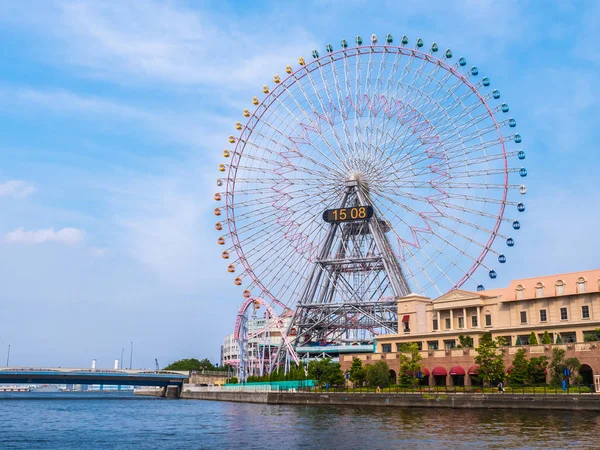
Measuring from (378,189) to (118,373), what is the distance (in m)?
91.3

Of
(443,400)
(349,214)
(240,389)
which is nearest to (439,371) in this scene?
(443,400)

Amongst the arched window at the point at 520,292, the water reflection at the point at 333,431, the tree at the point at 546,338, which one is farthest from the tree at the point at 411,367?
the tree at the point at 546,338

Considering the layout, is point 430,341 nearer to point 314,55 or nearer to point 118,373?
point 314,55

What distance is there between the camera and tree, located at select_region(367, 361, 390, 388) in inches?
3708

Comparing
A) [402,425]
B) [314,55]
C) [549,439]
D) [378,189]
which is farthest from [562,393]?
[314,55]

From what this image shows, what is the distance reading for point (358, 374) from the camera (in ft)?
323

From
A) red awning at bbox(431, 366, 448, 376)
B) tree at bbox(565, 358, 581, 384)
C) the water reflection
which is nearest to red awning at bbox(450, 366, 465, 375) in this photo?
red awning at bbox(431, 366, 448, 376)

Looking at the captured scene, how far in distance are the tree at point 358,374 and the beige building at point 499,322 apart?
3250mm

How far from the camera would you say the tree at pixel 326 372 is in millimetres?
103500

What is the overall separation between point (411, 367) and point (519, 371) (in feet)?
51.8

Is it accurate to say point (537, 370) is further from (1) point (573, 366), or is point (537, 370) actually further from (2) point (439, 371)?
(2) point (439, 371)

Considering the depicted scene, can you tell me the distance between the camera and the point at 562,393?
2719 inches

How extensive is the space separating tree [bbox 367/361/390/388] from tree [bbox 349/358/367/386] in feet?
6.32

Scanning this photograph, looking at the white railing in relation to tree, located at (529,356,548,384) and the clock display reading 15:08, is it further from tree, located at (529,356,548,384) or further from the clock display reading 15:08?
tree, located at (529,356,548,384)
